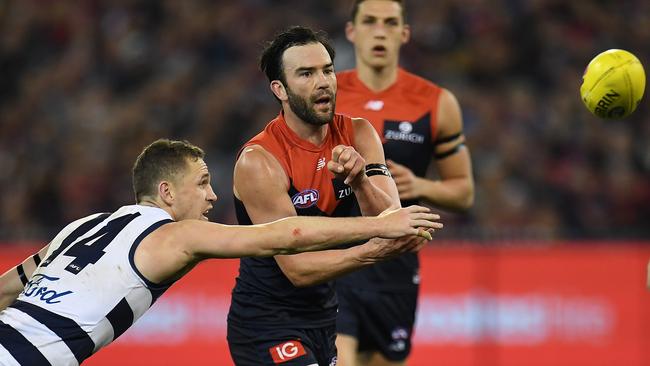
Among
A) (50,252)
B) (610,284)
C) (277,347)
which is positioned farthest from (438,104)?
(610,284)

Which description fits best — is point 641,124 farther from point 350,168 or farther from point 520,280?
point 350,168

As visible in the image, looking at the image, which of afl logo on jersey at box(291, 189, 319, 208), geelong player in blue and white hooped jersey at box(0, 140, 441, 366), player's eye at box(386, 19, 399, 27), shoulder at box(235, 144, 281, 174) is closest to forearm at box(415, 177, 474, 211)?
player's eye at box(386, 19, 399, 27)

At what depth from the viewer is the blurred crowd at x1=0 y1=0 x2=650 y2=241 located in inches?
476

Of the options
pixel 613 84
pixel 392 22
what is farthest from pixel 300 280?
pixel 392 22

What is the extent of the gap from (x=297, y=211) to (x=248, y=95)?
25.8ft

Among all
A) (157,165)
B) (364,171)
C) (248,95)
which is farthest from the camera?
(248,95)

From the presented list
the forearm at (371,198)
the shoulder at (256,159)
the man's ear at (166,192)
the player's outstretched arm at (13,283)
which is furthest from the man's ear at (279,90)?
the player's outstretched arm at (13,283)

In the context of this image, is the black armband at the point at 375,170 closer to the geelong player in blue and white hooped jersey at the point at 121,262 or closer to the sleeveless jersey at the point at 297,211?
the sleeveless jersey at the point at 297,211

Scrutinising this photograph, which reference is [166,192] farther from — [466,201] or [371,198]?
[466,201]

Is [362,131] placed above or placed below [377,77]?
below

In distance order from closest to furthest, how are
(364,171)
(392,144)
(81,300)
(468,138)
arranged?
(81,300)
(364,171)
(392,144)
(468,138)

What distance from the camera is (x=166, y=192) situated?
5.05 meters

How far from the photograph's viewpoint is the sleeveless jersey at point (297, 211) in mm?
5512

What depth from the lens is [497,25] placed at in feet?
44.5
